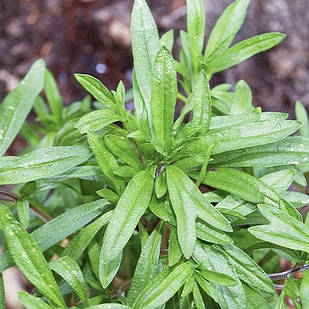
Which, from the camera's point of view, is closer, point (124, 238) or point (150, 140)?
point (124, 238)

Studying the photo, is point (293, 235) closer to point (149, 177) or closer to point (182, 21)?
point (149, 177)

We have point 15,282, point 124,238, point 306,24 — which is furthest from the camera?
point 306,24

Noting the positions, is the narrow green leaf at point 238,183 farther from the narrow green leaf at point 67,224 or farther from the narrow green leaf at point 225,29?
the narrow green leaf at point 225,29

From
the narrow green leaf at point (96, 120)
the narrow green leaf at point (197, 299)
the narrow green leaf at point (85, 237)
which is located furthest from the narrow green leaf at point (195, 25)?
the narrow green leaf at point (197, 299)

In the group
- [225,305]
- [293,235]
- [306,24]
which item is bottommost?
[225,305]

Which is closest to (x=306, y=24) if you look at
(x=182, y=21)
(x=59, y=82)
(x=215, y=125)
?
(x=182, y=21)

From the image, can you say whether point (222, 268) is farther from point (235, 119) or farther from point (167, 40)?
point (167, 40)

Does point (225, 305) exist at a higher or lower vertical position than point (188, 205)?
lower
